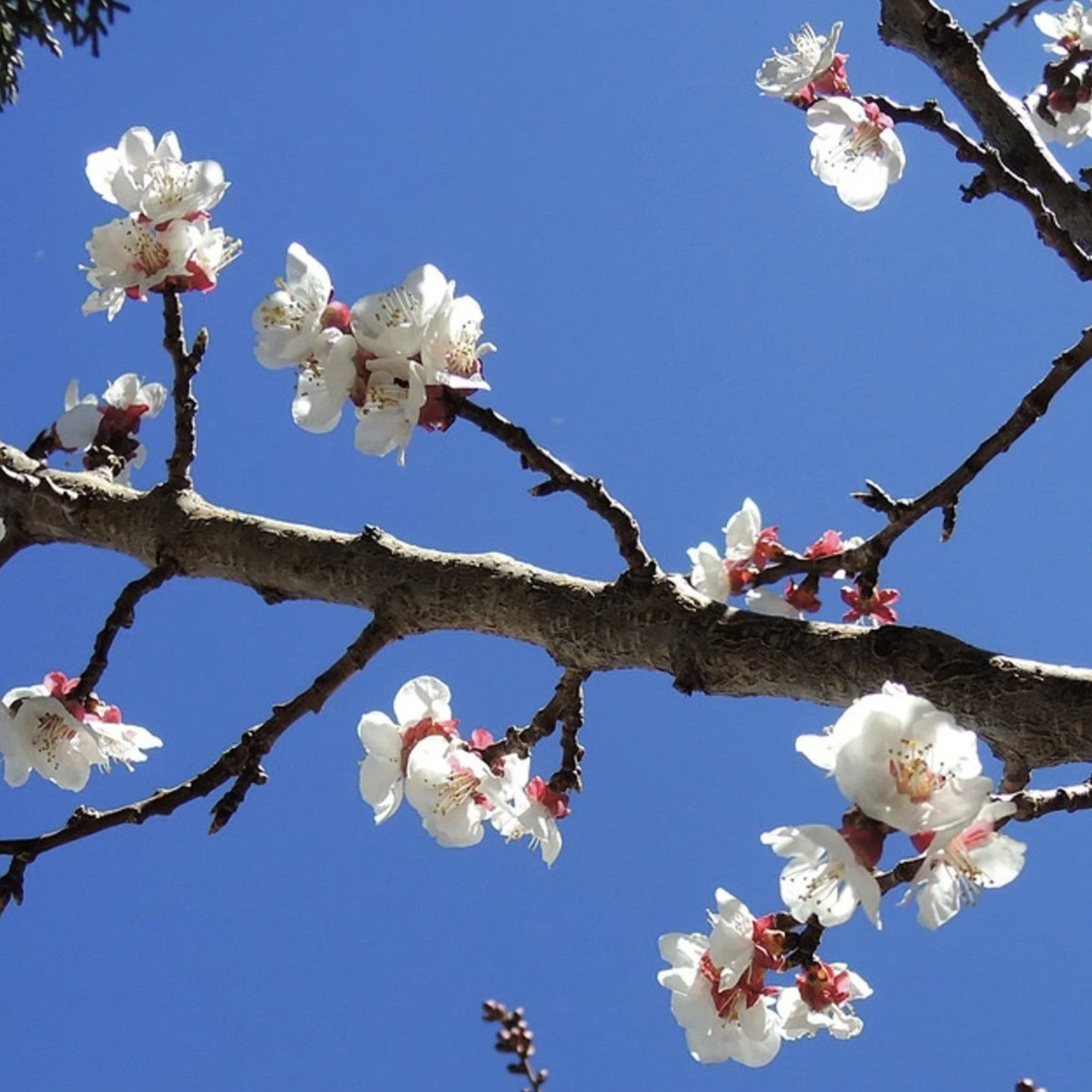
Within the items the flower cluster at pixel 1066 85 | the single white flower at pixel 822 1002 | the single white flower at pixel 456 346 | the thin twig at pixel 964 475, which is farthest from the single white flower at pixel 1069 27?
the single white flower at pixel 822 1002

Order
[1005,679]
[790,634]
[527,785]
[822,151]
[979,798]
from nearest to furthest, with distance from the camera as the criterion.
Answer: [979,798] → [1005,679] → [790,634] → [527,785] → [822,151]

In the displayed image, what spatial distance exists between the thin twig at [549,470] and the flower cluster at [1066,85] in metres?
2.14

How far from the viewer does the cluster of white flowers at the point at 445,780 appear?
78.9 inches

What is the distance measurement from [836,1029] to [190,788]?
109cm

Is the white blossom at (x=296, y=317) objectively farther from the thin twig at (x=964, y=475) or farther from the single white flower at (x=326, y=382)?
the thin twig at (x=964, y=475)

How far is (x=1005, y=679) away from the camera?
1.62 metres

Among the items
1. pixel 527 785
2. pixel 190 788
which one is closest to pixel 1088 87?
pixel 527 785

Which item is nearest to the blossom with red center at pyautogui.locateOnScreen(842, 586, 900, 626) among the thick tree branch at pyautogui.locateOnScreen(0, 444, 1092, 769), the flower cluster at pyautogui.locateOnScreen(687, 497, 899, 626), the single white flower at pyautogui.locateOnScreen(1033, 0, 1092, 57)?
the flower cluster at pyautogui.locateOnScreen(687, 497, 899, 626)

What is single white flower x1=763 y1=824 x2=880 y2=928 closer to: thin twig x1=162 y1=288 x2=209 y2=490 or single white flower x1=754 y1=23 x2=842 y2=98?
thin twig x1=162 y1=288 x2=209 y2=490

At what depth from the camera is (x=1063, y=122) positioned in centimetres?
353

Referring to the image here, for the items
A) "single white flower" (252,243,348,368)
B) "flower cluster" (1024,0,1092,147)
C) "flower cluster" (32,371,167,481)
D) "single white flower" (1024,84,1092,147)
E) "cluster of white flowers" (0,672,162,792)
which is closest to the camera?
"single white flower" (252,243,348,368)

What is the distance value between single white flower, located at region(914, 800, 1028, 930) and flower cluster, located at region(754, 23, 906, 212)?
1.98 m

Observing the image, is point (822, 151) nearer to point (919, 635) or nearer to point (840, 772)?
point (919, 635)

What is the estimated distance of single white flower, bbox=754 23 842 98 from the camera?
2873 mm
